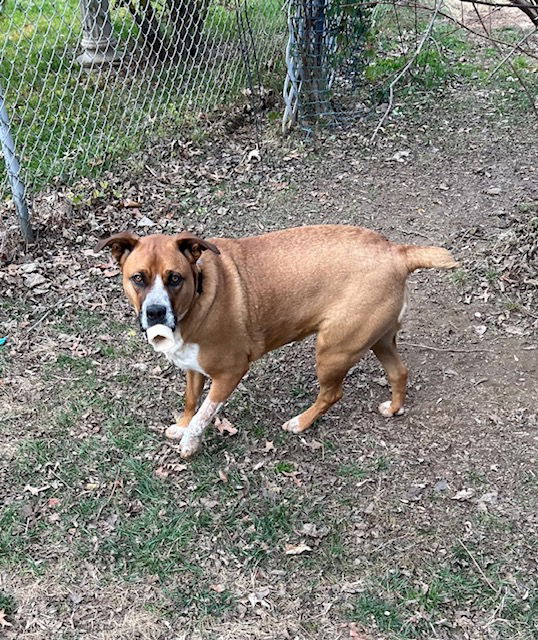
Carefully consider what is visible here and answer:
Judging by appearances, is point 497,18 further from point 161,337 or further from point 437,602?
point 437,602

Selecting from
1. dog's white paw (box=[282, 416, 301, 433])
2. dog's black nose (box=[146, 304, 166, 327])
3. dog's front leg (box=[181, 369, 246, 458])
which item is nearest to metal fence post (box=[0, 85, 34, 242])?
dog's front leg (box=[181, 369, 246, 458])

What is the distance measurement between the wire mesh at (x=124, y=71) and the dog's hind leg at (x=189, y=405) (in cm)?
285

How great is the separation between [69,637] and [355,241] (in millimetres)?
2191

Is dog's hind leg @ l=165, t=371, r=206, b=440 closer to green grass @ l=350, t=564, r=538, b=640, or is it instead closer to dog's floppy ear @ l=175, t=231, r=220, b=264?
dog's floppy ear @ l=175, t=231, r=220, b=264

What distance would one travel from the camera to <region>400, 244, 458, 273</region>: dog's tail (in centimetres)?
314

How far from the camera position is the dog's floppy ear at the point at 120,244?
2863mm

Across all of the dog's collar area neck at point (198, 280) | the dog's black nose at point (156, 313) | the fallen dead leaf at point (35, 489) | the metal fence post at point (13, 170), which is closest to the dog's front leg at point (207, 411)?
the dog's collar area neck at point (198, 280)

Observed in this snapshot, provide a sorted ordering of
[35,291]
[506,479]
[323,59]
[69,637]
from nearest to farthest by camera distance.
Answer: [69,637] → [506,479] → [35,291] → [323,59]

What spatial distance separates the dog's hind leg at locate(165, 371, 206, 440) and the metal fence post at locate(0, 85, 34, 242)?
2.11 m

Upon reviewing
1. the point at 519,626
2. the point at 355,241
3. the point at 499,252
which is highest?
the point at 355,241

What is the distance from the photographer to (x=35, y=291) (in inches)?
181

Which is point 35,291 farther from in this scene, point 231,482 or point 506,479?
point 506,479

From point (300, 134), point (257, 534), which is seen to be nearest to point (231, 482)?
point (257, 534)

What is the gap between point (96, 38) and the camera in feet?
22.0
